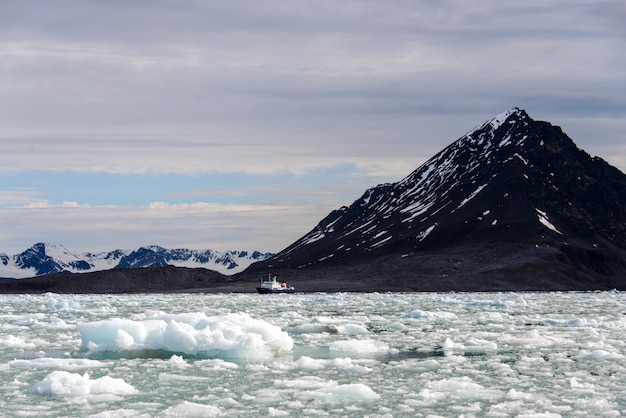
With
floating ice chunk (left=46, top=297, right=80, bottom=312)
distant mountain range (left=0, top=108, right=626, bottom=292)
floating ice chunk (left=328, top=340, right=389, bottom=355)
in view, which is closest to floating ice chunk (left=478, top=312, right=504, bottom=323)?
floating ice chunk (left=328, top=340, right=389, bottom=355)

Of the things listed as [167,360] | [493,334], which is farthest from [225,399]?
[493,334]

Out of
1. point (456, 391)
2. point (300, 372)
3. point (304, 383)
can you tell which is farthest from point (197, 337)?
point (456, 391)

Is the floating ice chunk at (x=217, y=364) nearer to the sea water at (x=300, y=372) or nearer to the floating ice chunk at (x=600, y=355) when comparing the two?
the sea water at (x=300, y=372)

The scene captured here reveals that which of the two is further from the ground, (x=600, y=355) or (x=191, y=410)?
(x=600, y=355)

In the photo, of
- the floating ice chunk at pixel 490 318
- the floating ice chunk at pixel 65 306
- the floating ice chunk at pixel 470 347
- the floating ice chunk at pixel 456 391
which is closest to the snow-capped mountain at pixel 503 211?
the floating ice chunk at pixel 65 306

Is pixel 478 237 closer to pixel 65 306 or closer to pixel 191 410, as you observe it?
pixel 65 306

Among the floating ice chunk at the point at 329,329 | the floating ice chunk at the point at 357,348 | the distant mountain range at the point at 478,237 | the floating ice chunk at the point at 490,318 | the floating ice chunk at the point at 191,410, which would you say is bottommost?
the floating ice chunk at the point at 191,410
